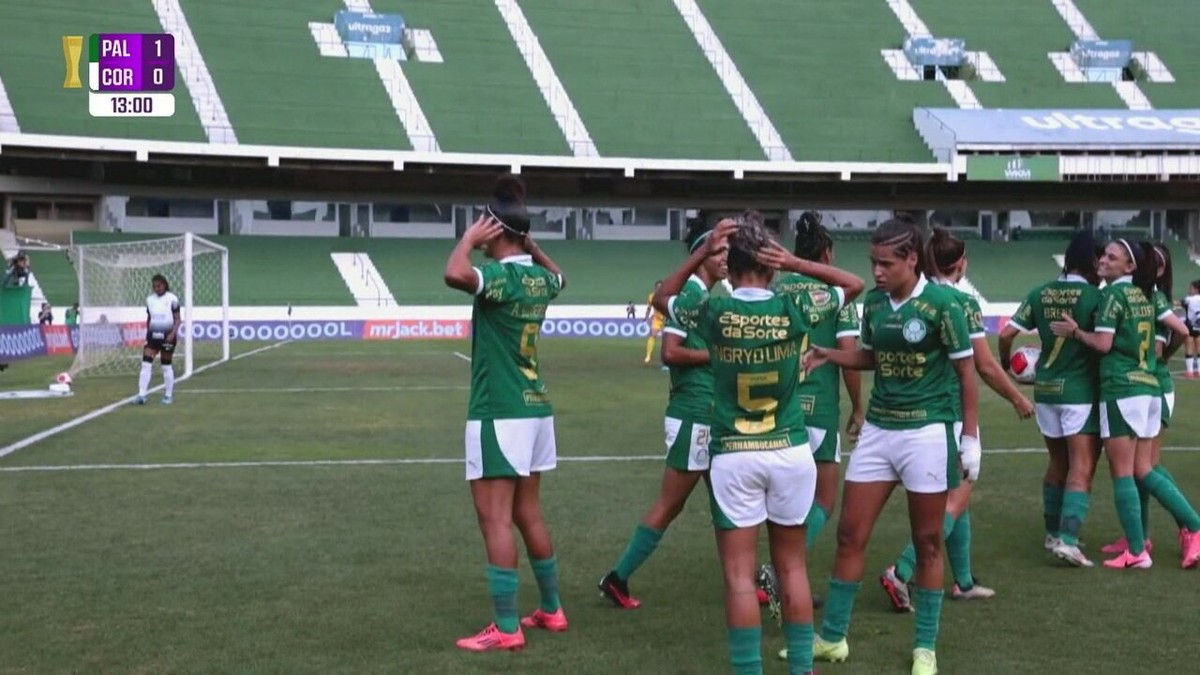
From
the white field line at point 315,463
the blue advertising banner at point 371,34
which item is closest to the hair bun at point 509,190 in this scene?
the white field line at point 315,463

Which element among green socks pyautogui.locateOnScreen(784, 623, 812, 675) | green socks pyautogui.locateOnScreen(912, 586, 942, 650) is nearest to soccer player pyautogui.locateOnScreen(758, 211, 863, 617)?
green socks pyautogui.locateOnScreen(912, 586, 942, 650)

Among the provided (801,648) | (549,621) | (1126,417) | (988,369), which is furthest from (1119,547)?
(549,621)

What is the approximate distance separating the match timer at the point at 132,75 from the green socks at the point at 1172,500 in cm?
4063

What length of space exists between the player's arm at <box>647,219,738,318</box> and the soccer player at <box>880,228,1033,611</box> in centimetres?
131

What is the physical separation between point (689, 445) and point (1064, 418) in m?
2.88

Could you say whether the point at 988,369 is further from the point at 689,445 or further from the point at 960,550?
the point at 689,445

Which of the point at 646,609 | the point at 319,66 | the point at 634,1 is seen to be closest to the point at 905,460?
the point at 646,609

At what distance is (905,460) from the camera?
5.75 metres

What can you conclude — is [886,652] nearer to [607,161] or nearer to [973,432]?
[973,432]

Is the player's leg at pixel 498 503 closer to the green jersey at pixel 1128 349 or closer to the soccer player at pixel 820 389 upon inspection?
the soccer player at pixel 820 389

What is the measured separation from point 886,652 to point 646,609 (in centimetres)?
144

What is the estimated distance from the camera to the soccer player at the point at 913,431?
5723 mm

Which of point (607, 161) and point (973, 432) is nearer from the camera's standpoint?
point (973, 432)

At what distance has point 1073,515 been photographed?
313 inches
